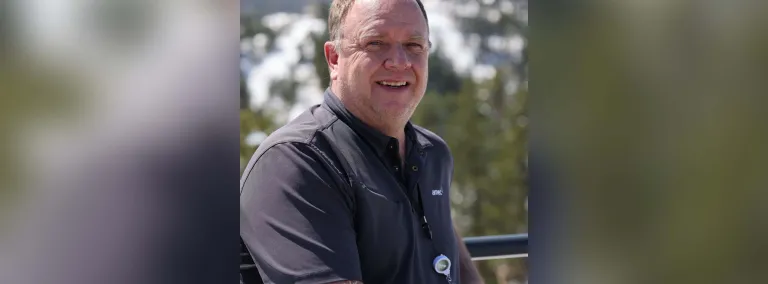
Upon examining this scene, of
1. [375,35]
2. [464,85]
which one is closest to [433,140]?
[375,35]

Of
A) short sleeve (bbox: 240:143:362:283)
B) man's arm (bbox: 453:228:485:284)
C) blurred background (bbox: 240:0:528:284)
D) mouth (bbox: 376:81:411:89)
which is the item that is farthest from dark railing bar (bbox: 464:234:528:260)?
blurred background (bbox: 240:0:528:284)

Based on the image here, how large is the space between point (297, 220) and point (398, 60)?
63 centimetres

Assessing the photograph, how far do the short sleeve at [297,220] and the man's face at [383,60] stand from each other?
14.5 inches

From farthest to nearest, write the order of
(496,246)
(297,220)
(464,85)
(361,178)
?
1. (464,85)
2. (496,246)
3. (361,178)
4. (297,220)

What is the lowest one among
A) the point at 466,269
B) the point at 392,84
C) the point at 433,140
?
the point at 466,269

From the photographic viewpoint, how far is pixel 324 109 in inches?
84.4

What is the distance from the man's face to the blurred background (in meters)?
3.79

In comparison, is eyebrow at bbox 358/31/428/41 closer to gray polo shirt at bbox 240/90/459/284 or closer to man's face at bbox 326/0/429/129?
man's face at bbox 326/0/429/129

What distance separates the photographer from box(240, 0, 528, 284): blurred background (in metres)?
6.21

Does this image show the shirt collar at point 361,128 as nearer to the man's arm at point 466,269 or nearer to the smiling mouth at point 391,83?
the smiling mouth at point 391,83

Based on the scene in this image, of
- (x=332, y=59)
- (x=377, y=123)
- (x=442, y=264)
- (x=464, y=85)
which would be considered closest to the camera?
(x=442, y=264)

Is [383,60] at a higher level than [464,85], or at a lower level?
lower

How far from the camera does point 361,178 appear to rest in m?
1.93

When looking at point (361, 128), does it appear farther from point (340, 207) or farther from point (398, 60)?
point (340, 207)
